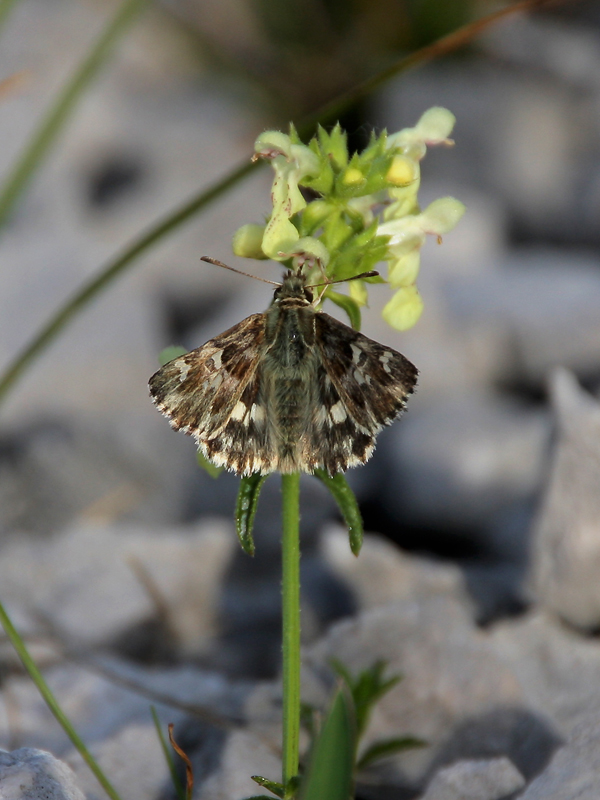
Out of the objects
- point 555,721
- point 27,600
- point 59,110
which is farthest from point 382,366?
point 59,110

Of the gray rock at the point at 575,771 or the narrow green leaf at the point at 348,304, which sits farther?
the narrow green leaf at the point at 348,304

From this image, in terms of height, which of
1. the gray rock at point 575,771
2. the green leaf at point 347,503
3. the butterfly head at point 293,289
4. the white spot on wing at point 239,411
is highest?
the butterfly head at point 293,289

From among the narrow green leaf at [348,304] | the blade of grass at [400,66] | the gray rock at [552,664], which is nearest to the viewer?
the narrow green leaf at [348,304]

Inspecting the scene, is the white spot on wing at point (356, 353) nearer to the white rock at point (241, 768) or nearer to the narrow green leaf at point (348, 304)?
the narrow green leaf at point (348, 304)

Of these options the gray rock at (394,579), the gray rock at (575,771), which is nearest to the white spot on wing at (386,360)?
the gray rock at (575,771)

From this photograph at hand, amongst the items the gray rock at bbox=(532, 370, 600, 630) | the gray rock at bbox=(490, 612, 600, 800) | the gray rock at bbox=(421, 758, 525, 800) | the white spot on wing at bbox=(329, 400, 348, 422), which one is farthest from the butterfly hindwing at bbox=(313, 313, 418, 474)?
the gray rock at bbox=(532, 370, 600, 630)

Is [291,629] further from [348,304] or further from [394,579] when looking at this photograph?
[394,579]
